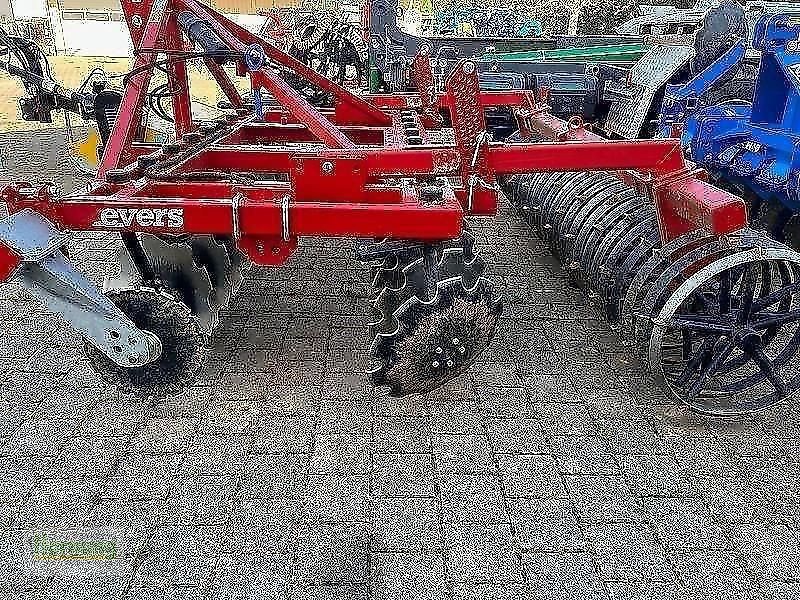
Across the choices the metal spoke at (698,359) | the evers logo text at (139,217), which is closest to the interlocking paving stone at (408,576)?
the metal spoke at (698,359)

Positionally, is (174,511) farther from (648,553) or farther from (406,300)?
(648,553)

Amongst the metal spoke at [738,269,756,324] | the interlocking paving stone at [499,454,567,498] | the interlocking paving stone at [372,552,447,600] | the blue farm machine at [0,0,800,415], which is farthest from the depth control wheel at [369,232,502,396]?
the metal spoke at [738,269,756,324]

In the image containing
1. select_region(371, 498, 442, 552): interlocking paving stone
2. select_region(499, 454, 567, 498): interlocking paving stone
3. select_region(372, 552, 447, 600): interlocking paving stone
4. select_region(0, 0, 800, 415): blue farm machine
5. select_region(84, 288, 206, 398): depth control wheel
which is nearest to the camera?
select_region(372, 552, 447, 600): interlocking paving stone

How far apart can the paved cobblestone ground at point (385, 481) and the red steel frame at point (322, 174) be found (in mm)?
813

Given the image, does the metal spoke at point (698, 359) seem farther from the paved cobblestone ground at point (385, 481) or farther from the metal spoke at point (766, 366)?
the paved cobblestone ground at point (385, 481)

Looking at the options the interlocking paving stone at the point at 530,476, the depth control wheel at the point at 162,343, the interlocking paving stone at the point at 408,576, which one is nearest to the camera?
the interlocking paving stone at the point at 408,576

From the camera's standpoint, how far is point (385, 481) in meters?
2.60

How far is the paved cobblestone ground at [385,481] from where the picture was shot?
7.37ft

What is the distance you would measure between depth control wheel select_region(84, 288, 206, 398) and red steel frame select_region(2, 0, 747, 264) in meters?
0.37

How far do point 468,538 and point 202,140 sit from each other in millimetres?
2442

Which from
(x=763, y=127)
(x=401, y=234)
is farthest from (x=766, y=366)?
(x=401, y=234)

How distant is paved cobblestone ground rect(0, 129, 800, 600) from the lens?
2.25 metres

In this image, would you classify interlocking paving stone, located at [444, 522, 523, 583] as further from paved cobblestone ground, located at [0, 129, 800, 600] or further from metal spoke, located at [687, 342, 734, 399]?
metal spoke, located at [687, 342, 734, 399]

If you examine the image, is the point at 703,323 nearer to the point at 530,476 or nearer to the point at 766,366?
the point at 766,366
